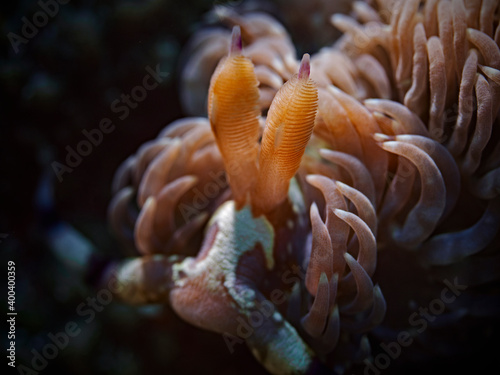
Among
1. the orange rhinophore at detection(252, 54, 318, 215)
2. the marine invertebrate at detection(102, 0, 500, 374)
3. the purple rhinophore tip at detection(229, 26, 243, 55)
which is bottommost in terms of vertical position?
the marine invertebrate at detection(102, 0, 500, 374)

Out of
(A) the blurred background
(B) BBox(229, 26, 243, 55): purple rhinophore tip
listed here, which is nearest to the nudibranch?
(B) BBox(229, 26, 243, 55): purple rhinophore tip

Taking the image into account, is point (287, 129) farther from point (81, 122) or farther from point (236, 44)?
point (81, 122)

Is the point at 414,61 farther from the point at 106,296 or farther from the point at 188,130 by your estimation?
the point at 106,296

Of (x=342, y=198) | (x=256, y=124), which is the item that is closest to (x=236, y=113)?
(x=256, y=124)

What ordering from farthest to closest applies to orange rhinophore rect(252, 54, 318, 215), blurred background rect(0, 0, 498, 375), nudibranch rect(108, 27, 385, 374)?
blurred background rect(0, 0, 498, 375) → nudibranch rect(108, 27, 385, 374) → orange rhinophore rect(252, 54, 318, 215)

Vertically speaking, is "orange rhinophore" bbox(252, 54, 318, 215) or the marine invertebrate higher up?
"orange rhinophore" bbox(252, 54, 318, 215)

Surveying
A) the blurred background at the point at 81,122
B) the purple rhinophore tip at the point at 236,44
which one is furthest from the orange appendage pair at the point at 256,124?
the blurred background at the point at 81,122

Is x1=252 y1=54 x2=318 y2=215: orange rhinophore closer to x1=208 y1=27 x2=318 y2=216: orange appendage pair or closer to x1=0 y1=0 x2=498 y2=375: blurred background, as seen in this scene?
x1=208 y1=27 x2=318 y2=216: orange appendage pair

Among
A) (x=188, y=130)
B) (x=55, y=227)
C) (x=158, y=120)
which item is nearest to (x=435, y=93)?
(x=188, y=130)
